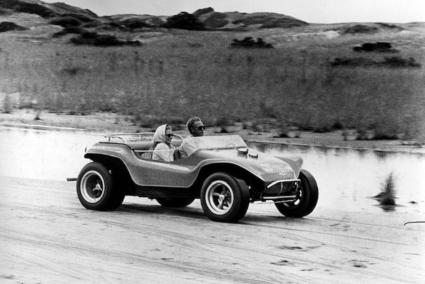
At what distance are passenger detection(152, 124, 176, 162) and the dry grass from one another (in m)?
10.4

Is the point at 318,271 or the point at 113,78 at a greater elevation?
the point at 113,78

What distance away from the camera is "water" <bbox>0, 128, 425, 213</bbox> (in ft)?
49.1

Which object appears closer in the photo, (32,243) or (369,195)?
(32,243)

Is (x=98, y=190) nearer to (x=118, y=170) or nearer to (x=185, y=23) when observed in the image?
(x=118, y=170)

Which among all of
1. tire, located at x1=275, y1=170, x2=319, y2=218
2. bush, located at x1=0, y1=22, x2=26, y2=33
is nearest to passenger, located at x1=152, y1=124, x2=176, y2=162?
tire, located at x1=275, y1=170, x2=319, y2=218

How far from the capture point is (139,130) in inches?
907

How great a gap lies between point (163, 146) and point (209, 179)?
4.35ft

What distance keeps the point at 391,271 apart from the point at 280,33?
67.4ft

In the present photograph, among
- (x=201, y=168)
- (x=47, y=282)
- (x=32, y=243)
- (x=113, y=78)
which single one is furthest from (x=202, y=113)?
(x=47, y=282)

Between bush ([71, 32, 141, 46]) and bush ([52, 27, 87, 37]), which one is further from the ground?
bush ([52, 27, 87, 37])

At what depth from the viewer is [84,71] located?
2838 cm

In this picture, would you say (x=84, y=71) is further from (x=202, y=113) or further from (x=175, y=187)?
(x=175, y=187)

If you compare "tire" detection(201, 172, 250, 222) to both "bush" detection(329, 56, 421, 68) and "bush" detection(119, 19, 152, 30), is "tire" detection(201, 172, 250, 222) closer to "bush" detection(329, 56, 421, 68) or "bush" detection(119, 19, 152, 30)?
"bush" detection(329, 56, 421, 68)

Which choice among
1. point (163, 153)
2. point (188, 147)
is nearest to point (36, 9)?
point (163, 153)
